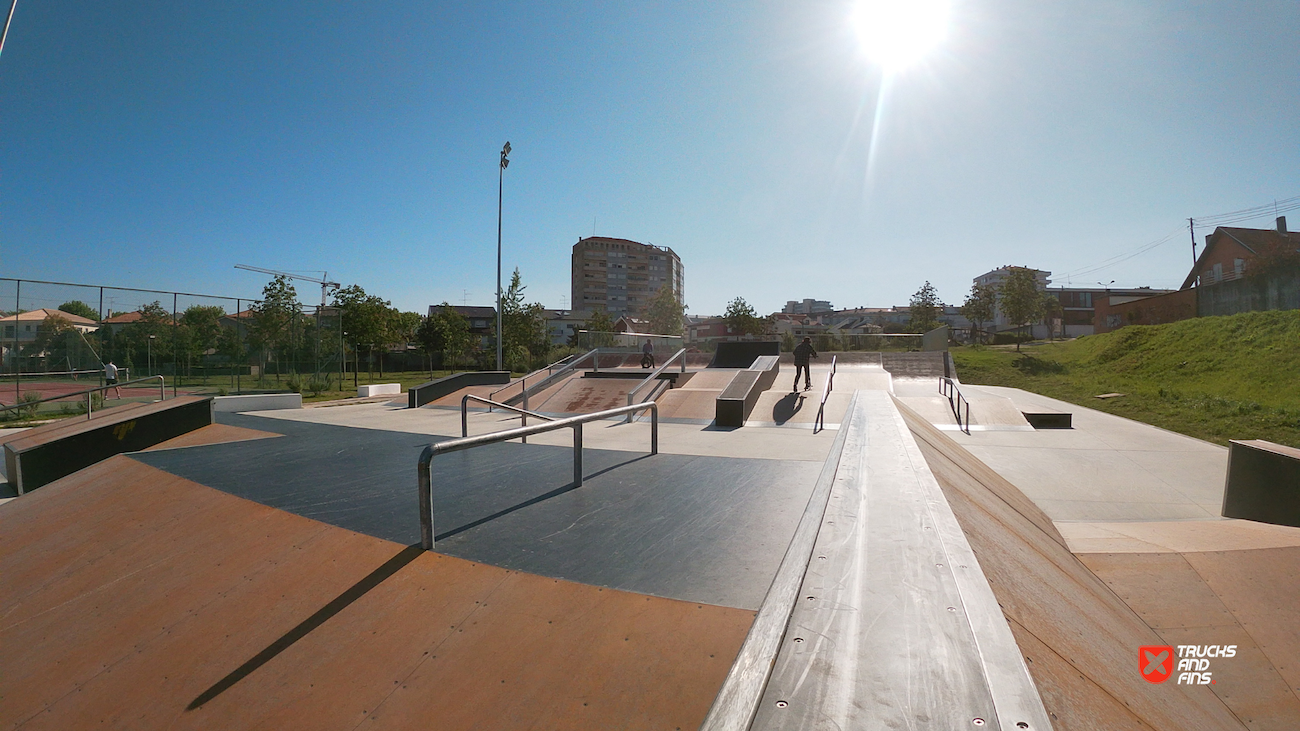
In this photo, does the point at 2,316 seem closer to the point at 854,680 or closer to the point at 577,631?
the point at 577,631

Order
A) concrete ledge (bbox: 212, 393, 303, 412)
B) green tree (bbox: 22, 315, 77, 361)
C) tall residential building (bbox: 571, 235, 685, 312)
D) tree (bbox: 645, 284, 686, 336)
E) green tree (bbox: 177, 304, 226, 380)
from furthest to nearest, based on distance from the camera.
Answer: tall residential building (bbox: 571, 235, 685, 312) < tree (bbox: 645, 284, 686, 336) < green tree (bbox: 177, 304, 226, 380) < concrete ledge (bbox: 212, 393, 303, 412) < green tree (bbox: 22, 315, 77, 361)

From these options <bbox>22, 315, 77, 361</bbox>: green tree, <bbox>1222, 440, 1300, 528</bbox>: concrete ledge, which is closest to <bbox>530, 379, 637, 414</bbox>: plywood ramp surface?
<bbox>1222, 440, 1300, 528</bbox>: concrete ledge

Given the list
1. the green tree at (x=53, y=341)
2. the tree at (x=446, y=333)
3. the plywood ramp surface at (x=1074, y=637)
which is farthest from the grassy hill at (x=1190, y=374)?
the tree at (x=446, y=333)

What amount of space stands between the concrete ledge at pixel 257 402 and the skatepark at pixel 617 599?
9.73 metres

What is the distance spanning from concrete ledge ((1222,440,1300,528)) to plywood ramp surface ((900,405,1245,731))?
4.06 m

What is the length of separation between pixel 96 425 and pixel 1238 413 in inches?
1033

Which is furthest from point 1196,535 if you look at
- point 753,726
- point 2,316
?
point 2,316

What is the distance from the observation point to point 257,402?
581 inches

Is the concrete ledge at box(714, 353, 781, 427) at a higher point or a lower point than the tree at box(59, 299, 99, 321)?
lower

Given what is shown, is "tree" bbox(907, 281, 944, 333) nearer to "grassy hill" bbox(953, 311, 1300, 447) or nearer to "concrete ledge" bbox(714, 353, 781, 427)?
"grassy hill" bbox(953, 311, 1300, 447)

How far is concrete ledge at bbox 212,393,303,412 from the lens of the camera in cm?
1441

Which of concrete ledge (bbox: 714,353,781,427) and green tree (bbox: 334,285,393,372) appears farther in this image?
green tree (bbox: 334,285,393,372)

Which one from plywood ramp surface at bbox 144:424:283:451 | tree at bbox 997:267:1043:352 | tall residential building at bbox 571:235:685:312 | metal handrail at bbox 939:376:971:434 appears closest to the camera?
plywood ramp surface at bbox 144:424:283:451

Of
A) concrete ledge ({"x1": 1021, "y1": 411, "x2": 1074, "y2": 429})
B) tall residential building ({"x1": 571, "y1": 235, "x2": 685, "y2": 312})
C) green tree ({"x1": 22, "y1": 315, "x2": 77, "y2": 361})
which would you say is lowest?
concrete ledge ({"x1": 1021, "y1": 411, "x2": 1074, "y2": 429})
